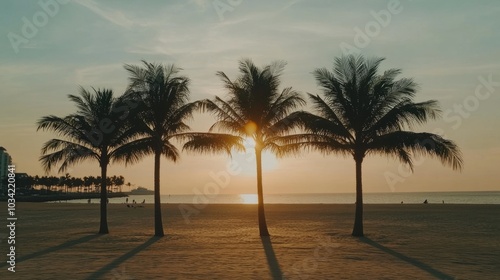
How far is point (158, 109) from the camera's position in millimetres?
21922

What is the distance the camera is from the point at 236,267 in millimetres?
12750

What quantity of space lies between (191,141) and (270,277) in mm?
11897

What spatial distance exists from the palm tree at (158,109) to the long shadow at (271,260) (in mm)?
6021

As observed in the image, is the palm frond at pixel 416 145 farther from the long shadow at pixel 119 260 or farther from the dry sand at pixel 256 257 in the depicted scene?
the long shadow at pixel 119 260

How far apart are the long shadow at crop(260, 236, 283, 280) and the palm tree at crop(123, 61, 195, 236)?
19.8 feet

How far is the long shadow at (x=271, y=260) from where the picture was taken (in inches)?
460

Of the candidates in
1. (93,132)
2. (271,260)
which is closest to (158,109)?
(93,132)

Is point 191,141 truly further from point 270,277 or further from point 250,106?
point 270,277

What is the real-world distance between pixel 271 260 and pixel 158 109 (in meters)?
10.7

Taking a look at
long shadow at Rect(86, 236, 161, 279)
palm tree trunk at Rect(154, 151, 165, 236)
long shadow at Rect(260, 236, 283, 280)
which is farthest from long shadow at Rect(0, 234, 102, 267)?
long shadow at Rect(260, 236, 283, 280)

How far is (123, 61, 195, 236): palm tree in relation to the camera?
21844 millimetres

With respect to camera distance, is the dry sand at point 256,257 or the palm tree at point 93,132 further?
the palm tree at point 93,132

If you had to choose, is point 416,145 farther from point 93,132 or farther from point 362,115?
point 93,132

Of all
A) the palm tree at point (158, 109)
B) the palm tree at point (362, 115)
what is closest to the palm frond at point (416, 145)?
the palm tree at point (362, 115)
